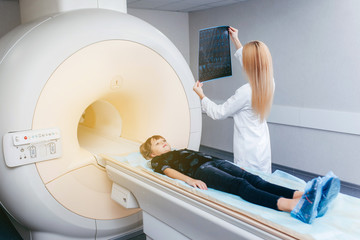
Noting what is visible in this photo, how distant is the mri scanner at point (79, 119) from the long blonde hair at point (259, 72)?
478 millimetres

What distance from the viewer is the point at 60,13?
1717 mm

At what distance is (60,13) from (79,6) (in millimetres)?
130

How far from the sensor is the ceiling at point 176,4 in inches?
136

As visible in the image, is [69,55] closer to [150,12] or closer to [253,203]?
[253,203]

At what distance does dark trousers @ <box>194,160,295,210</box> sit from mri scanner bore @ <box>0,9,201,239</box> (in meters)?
0.56

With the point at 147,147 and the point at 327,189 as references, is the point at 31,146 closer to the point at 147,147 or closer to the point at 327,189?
the point at 147,147

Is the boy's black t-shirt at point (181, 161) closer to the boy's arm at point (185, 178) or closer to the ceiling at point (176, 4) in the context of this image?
the boy's arm at point (185, 178)

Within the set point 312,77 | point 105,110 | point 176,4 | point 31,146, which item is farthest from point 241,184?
point 176,4

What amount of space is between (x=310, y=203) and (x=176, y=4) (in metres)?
3.06

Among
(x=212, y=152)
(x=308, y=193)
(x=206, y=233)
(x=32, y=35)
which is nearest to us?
(x=308, y=193)

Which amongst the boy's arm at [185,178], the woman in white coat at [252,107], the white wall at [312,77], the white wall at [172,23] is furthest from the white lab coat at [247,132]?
the white wall at [172,23]

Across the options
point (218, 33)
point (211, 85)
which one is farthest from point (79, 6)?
point (211, 85)

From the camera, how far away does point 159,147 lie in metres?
1.79

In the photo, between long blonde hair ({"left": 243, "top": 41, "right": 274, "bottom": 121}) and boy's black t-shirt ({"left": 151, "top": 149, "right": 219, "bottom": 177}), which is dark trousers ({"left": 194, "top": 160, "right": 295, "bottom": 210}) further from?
long blonde hair ({"left": 243, "top": 41, "right": 274, "bottom": 121})
